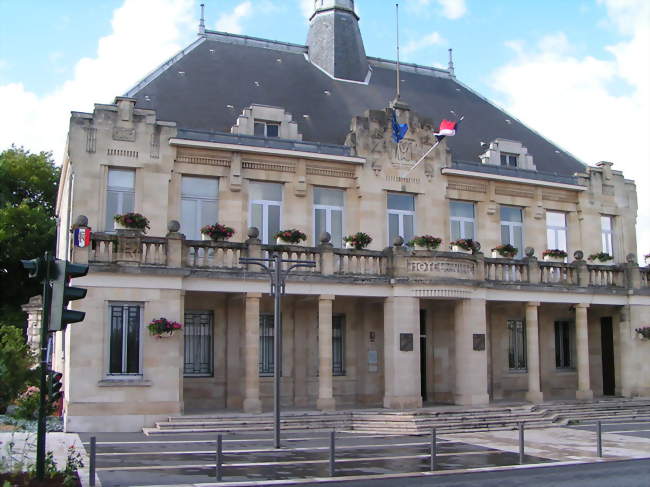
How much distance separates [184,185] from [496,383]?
1396cm

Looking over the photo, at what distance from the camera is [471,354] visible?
2644cm

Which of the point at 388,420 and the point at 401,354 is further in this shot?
the point at 401,354

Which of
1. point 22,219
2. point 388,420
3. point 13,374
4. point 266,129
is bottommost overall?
point 388,420

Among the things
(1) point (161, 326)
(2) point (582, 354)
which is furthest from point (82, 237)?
(2) point (582, 354)

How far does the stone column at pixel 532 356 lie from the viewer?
2764 cm

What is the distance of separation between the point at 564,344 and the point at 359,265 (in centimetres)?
1148

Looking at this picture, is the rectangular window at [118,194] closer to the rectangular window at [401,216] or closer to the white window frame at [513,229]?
the rectangular window at [401,216]

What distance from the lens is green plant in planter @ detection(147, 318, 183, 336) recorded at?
22422 millimetres

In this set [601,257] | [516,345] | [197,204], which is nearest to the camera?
[197,204]

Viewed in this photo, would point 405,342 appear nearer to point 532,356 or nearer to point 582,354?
point 532,356

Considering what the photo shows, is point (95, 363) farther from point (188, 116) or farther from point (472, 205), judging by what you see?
point (472, 205)

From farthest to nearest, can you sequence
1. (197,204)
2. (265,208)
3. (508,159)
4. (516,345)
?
(508,159) → (516,345) → (265,208) → (197,204)

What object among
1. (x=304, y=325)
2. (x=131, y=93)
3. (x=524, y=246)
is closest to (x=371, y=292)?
(x=304, y=325)

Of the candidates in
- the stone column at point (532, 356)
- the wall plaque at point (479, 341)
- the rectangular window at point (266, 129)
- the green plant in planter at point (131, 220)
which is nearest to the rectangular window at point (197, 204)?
the rectangular window at point (266, 129)
